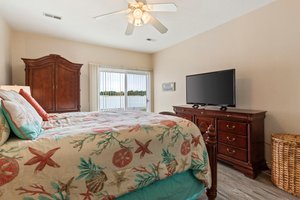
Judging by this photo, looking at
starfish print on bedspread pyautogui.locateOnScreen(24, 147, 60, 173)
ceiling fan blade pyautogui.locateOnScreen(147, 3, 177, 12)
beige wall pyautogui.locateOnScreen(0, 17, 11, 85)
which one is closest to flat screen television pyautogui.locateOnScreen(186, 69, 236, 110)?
ceiling fan blade pyautogui.locateOnScreen(147, 3, 177, 12)

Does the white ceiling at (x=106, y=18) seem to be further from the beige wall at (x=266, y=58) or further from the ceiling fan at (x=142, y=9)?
the ceiling fan at (x=142, y=9)

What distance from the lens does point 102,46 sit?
4.59m

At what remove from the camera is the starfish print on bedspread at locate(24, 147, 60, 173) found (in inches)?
36.0

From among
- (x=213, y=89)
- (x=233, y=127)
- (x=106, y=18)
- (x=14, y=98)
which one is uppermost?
(x=106, y=18)

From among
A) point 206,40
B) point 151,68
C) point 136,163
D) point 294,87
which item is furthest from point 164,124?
point 151,68

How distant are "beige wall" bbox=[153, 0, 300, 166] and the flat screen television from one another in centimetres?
39

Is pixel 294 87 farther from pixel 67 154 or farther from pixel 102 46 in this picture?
pixel 102 46

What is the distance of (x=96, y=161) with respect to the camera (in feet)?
3.49

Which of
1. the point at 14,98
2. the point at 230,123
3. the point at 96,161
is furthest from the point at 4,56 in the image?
the point at 230,123

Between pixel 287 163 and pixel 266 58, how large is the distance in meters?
1.53

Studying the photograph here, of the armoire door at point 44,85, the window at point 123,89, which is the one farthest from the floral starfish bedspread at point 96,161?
the window at point 123,89

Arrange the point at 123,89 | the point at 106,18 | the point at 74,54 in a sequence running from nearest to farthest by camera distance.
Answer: the point at 106,18 → the point at 74,54 → the point at 123,89

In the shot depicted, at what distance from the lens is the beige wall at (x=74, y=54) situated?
357 centimetres

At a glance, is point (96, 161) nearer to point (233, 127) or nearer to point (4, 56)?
point (233, 127)
